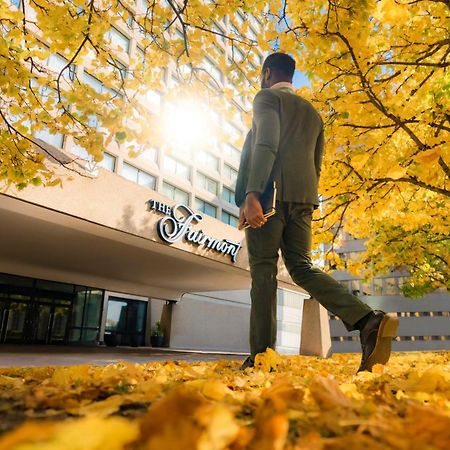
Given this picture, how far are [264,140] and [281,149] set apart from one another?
1.07ft

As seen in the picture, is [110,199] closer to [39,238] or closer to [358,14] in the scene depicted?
[39,238]

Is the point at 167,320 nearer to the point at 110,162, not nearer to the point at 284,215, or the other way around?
the point at 110,162

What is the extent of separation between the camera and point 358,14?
372 centimetres

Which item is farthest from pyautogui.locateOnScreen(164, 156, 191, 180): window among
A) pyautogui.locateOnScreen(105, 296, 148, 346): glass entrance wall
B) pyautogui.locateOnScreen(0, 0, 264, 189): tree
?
pyautogui.locateOnScreen(0, 0, 264, 189): tree

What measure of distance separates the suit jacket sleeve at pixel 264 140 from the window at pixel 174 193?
78.2 ft

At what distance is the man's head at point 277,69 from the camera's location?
3.25 m

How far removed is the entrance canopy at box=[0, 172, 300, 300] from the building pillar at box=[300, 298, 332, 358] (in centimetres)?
267

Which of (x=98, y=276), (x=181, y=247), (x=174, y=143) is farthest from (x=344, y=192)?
(x=98, y=276)

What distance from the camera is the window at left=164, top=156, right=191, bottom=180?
27.2 meters

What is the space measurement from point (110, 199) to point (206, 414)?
28.2ft

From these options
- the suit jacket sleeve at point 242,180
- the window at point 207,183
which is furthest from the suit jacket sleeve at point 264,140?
the window at point 207,183

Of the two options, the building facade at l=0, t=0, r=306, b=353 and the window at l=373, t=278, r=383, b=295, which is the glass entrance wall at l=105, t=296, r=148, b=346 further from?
the window at l=373, t=278, r=383, b=295

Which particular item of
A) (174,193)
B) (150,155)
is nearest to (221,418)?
(150,155)

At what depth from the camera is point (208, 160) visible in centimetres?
3253
